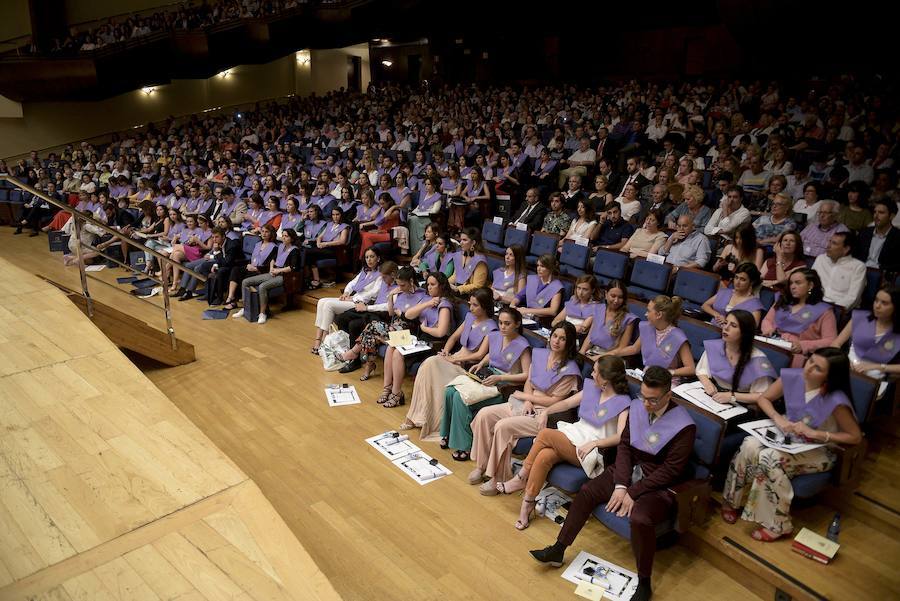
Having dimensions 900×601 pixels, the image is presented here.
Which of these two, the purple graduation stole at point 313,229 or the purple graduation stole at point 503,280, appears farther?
the purple graduation stole at point 313,229

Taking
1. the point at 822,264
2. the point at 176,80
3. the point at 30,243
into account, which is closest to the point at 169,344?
the point at 822,264

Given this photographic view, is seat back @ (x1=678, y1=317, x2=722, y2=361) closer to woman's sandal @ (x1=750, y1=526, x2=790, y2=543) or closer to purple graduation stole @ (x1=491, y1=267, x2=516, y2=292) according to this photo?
woman's sandal @ (x1=750, y1=526, x2=790, y2=543)

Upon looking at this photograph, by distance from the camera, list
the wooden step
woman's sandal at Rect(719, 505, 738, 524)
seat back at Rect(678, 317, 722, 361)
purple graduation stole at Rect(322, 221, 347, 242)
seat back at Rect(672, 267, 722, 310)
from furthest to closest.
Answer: purple graduation stole at Rect(322, 221, 347, 242), the wooden step, seat back at Rect(672, 267, 722, 310), seat back at Rect(678, 317, 722, 361), woman's sandal at Rect(719, 505, 738, 524)

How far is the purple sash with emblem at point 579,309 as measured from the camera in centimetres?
418

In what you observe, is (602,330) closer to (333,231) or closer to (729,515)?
(729,515)

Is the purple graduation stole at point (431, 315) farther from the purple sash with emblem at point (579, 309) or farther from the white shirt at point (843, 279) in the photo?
the white shirt at point (843, 279)

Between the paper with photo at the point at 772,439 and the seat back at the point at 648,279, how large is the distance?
6.02 feet

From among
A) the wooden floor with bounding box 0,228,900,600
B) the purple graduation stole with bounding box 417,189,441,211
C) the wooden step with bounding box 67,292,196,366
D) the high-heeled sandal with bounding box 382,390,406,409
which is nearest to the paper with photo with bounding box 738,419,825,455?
the wooden floor with bounding box 0,228,900,600

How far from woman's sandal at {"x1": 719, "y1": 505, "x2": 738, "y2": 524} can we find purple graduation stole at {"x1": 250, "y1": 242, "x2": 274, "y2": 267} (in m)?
5.15

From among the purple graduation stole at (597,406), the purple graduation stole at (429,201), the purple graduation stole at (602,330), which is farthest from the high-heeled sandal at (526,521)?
the purple graduation stole at (429,201)

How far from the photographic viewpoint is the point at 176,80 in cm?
1595

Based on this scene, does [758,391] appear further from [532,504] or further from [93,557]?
[93,557]

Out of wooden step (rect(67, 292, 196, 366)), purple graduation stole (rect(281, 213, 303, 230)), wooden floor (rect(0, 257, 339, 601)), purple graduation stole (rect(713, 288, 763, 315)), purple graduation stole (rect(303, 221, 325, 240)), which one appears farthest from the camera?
purple graduation stole (rect(281, 213, 303, 230))

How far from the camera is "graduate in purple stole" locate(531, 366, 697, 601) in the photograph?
8.55ft
